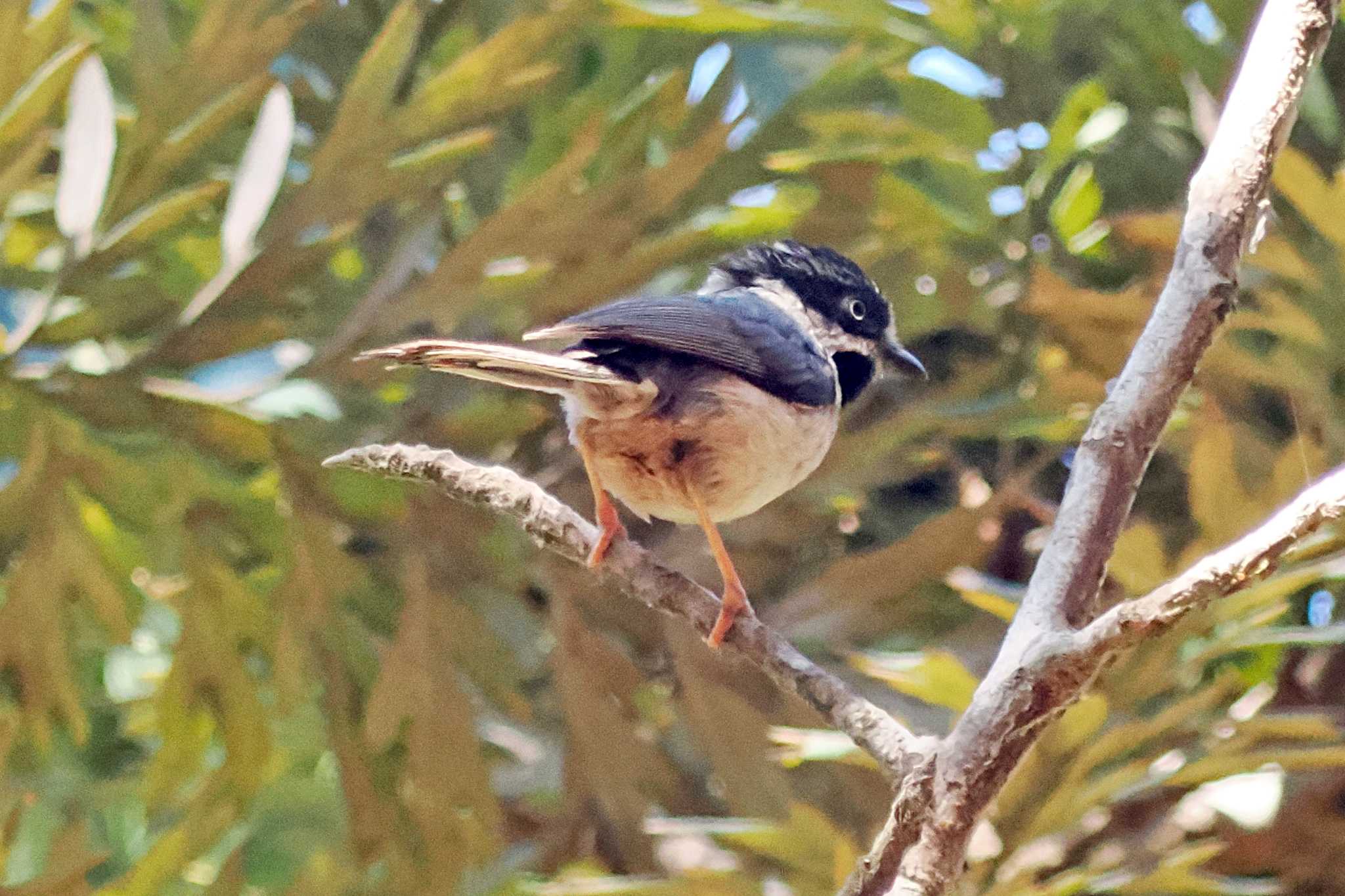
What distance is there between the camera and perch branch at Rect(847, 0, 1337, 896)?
2.10 feet

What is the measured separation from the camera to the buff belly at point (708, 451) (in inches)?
38.3

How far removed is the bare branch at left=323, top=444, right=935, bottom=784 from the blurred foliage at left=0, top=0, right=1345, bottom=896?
0.29 m

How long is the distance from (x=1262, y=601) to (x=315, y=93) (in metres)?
1.15

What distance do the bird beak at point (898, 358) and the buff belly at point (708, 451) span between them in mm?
181

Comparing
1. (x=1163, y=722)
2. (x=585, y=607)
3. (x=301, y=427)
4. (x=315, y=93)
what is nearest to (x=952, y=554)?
(x=1163, y=722)

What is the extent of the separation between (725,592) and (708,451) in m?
0.11

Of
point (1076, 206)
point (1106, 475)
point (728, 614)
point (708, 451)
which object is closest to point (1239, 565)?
point (1106, 475)

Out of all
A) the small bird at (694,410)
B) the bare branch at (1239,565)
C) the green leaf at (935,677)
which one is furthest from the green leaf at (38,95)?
the bare branch at (1239,565)

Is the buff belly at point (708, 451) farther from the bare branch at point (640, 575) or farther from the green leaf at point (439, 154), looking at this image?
the green leaf at point (439, 154)

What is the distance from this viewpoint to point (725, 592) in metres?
0.92

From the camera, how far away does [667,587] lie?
89 cm

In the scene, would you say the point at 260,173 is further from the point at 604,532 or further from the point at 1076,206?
the point at 1076,206

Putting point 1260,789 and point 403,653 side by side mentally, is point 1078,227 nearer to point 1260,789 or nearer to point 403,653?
point 1260,789

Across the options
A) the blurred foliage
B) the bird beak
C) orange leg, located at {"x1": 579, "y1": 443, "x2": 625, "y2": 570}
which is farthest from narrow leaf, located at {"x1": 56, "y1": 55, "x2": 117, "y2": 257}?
the bird beak
